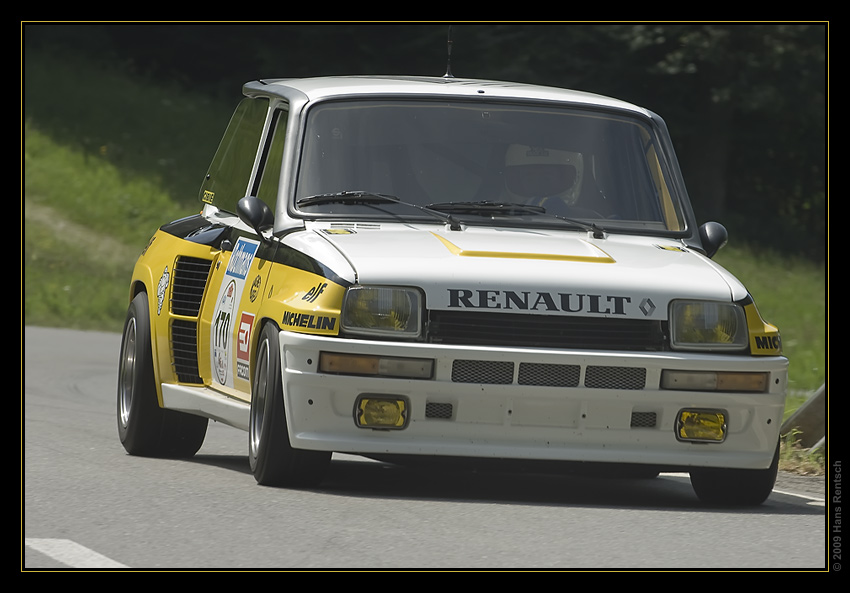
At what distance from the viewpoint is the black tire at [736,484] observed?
7680 mm

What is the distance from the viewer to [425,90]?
28.2 feet

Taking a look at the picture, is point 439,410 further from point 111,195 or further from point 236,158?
point 111,195

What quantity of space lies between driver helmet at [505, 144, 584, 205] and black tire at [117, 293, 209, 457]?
219 cm

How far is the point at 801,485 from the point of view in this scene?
887 cm

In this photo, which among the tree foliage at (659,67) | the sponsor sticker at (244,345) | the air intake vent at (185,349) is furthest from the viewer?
the tree foliage at (659,67)

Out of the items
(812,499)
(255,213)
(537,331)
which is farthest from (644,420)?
(255,213)

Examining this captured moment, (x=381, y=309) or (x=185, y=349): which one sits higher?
(x=381, y=309)

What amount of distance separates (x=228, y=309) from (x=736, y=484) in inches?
98.3

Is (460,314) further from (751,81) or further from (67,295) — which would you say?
(751,81)

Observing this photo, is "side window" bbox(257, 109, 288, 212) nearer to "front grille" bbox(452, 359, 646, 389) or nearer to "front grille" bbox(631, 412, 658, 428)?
"front grille" bbox(452, 359, 646, 389)

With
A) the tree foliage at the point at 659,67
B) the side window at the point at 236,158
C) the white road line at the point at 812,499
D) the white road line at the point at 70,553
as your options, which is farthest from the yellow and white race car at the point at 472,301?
the tree foliage at the point at 659,67

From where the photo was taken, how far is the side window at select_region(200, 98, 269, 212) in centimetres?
909

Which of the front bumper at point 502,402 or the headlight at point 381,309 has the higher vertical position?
the headlight at point 381,309

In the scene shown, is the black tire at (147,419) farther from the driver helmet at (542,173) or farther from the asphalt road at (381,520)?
the driver helmet at (542,173)
